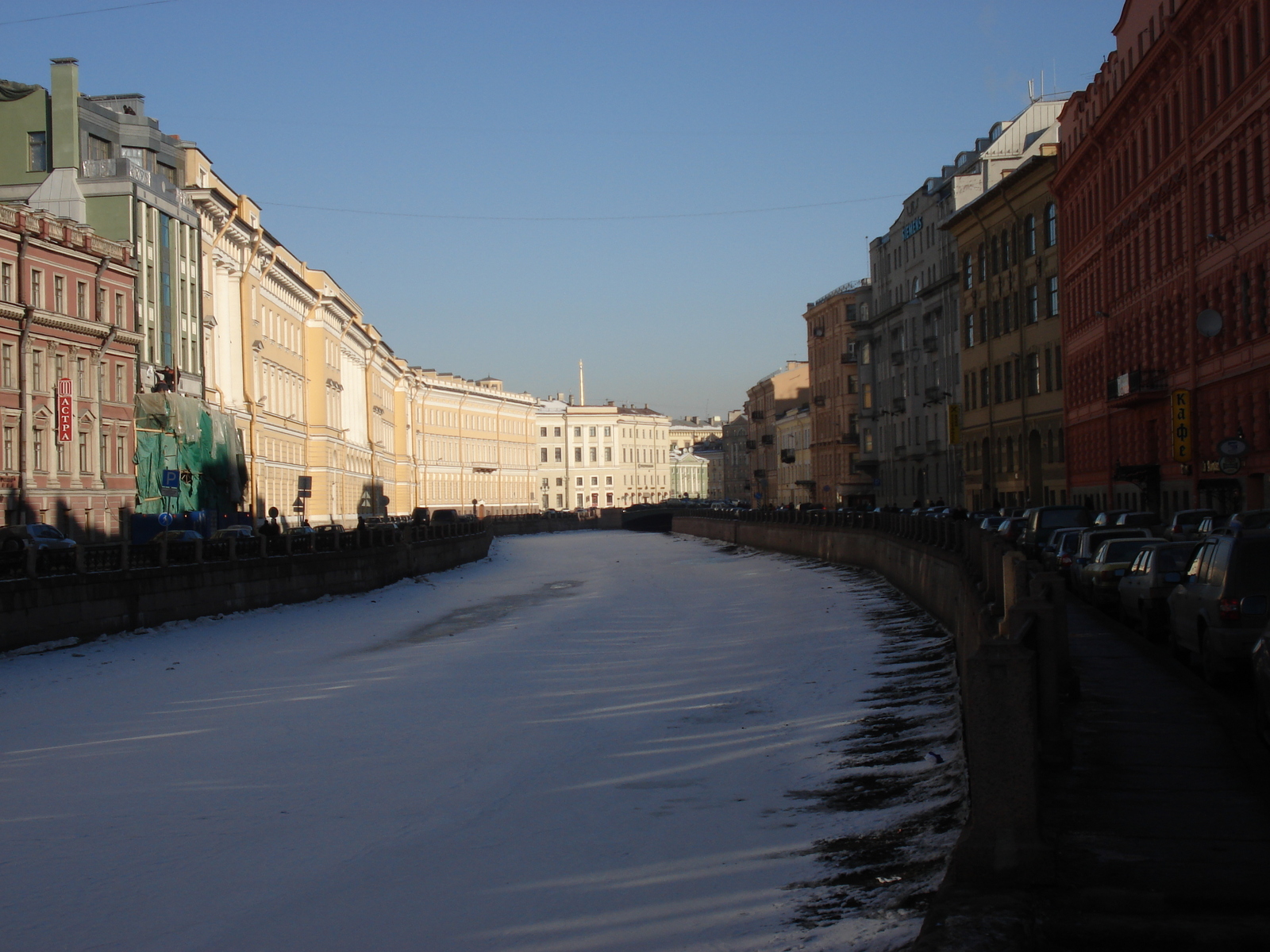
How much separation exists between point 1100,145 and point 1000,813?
55.5m

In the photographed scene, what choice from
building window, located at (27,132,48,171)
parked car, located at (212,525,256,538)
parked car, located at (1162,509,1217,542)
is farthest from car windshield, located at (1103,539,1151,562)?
building window, located at (27,132,48,171)

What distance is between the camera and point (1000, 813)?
7.89 meters

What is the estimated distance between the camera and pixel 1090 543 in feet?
96.7

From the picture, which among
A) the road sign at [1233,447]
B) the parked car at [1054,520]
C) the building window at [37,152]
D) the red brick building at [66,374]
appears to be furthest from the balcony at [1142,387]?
the building window at [37,152]

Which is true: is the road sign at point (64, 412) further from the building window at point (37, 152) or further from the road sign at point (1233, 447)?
the road sign at point (1233, 447)

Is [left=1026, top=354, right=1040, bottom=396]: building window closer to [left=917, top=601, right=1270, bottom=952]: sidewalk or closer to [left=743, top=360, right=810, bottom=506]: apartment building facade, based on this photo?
[left=917, top=601, right=1270, bottom=952]: sidewalk

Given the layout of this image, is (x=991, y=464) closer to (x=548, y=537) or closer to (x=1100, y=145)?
(x=1100, y=145)

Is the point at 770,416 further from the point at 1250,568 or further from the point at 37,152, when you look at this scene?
the point at 1250,568

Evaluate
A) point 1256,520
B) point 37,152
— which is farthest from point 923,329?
point 1256,520

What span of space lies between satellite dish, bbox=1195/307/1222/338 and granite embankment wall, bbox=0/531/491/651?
27.7m

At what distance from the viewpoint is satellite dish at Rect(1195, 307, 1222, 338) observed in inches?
1592

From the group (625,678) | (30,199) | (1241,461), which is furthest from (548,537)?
(625,678)

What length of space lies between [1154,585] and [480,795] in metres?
10.2

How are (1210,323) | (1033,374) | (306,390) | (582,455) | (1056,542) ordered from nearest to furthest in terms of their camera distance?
(1056,542), (1210,323), (1033,374), (306,390), (582,455)
